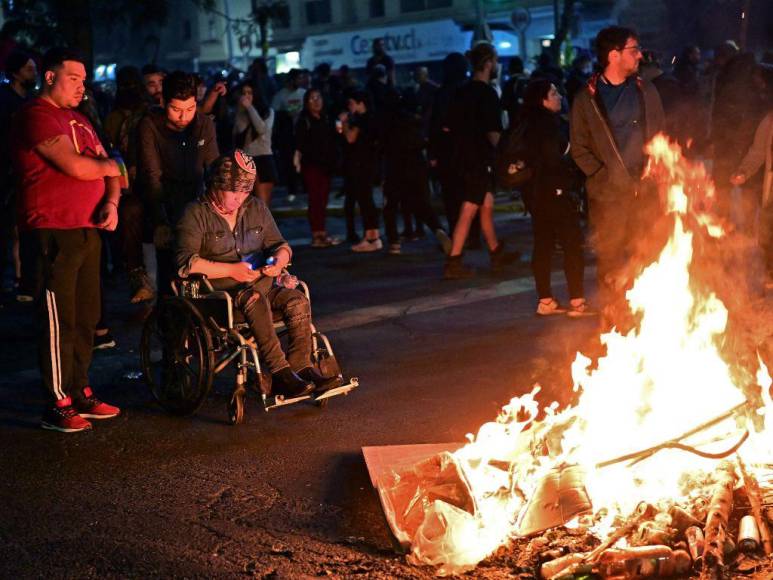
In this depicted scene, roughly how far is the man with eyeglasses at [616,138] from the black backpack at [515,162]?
3.15 feet

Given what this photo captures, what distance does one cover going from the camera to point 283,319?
682cm

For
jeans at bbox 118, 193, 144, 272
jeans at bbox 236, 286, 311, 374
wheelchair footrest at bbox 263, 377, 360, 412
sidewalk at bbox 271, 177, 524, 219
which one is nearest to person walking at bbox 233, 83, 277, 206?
sidewalk at bbox 271, 177, 524, 219

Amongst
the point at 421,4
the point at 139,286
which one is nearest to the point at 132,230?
the point at 139,286

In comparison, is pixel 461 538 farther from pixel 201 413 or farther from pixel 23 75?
pixel 23 75

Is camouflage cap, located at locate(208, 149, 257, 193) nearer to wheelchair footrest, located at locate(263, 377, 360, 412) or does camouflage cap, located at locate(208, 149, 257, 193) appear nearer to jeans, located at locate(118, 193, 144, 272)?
wheelchair footrest, located at locate(263, 377, 360, 412)

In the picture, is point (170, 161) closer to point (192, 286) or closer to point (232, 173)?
point (232, 173)

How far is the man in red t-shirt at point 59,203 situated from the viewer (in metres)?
6.46

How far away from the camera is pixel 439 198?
1839 cm

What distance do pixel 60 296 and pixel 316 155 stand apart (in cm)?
736

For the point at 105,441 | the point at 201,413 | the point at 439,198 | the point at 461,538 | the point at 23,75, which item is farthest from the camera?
the point at 439,198

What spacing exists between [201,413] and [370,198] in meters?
6.74

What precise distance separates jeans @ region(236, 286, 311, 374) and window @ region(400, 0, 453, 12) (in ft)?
141

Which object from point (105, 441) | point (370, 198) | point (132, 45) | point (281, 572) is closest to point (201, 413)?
point (105, 441)

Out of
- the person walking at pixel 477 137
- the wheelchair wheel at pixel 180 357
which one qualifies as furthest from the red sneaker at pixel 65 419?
the person walking at pixel 477 137
